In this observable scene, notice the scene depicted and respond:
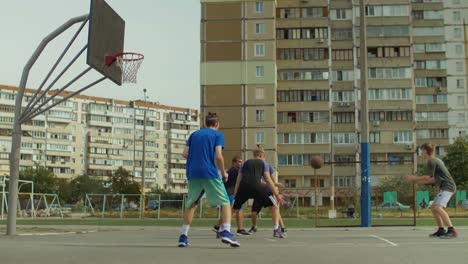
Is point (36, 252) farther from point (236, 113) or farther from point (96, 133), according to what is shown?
point (96, 133)

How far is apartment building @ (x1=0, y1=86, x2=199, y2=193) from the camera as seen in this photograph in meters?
136

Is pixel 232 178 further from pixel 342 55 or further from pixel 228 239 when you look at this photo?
pixel 342 55

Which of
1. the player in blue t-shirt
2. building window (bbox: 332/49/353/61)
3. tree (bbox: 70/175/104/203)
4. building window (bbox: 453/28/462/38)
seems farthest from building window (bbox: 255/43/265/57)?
the player in blue t-shirt

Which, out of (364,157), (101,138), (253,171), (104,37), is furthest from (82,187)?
(253,171)

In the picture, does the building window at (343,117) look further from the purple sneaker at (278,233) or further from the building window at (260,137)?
the purple sneaker at (278,233)

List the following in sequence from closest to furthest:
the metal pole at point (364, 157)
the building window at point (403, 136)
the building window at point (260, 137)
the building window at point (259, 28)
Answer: the metal pole at point (364, 157) → the building window at point (260, 137) → the building window at point (259, 28) → the building window at point (403, 136)

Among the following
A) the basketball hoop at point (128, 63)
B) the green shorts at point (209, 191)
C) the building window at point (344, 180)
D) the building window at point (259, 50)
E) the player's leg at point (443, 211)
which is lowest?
the player's leg at point (443, 211)

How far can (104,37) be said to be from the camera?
48.3 feet

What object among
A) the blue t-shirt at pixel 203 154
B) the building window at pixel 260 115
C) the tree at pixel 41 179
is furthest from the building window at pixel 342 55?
the blue t-shirt at pixel 203 154

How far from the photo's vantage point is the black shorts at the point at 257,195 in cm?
1337

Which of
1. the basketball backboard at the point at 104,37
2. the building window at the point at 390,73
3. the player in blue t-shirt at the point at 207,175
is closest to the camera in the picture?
the player in blue t-shirt at the point at 207,175

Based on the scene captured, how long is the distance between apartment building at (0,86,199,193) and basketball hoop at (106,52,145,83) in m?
117

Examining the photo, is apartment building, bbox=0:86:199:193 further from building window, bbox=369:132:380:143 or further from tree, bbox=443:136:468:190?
tree, bbox=443:136:468:190

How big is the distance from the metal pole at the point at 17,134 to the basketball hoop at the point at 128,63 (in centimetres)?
135
